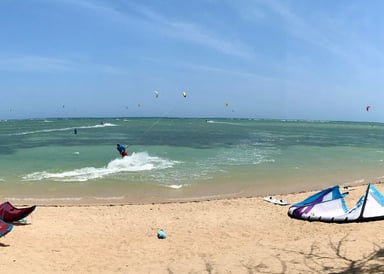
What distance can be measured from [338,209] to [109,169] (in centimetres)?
1942

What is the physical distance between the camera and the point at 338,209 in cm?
678

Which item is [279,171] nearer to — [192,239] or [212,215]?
[212,215]

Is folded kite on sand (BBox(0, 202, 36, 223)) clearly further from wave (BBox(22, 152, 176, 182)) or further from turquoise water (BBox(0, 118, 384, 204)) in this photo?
wave (BBox(22, 152, 176, 182))

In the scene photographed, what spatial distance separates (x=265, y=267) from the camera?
8.46m

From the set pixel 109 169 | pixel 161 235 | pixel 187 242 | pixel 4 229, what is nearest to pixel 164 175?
pixel 109 169

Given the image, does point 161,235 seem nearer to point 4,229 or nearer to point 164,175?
point 4,229

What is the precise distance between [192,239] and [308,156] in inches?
946

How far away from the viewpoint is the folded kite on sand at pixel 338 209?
5758 mm

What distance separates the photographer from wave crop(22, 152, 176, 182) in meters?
21.2

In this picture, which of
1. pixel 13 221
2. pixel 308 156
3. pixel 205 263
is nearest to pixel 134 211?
pixel 13 221

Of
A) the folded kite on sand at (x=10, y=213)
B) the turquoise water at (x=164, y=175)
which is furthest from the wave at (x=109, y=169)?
the folded kite on sand at (x=10, y=213)

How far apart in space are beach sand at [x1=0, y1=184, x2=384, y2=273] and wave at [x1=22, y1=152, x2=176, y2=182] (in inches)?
264

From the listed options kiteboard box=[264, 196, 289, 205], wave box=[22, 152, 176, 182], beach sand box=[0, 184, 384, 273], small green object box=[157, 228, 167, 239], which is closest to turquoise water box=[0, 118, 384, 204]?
wave box=[22, 152, 176, 182]

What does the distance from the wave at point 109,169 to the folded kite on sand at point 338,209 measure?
15938 mm
